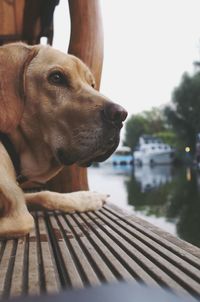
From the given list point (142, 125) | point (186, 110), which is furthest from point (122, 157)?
point (186, 110)

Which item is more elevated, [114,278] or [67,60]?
[67,60]

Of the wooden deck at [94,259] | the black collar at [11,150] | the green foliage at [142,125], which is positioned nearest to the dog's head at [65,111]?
the black collar at [11,150]

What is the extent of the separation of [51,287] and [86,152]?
0.92 m

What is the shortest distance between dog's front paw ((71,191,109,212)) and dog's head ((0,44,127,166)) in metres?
0.49

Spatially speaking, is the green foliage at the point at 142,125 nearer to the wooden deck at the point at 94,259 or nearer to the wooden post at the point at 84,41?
the wooden post at the point at 84,41

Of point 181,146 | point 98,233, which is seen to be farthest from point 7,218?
point 181,146

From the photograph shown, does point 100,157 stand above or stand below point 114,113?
below

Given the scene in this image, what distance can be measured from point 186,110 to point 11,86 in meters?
35.0

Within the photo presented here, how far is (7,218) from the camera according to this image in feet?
5.56

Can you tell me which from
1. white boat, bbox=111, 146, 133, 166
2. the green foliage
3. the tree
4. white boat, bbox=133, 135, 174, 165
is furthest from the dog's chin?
the green foliage

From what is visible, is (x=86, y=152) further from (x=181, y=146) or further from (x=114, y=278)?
(x=181, y=146)

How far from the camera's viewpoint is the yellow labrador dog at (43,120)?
1747 millimetres

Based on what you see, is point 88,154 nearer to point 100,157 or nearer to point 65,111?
point 100,157

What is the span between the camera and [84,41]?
3.12 metres
